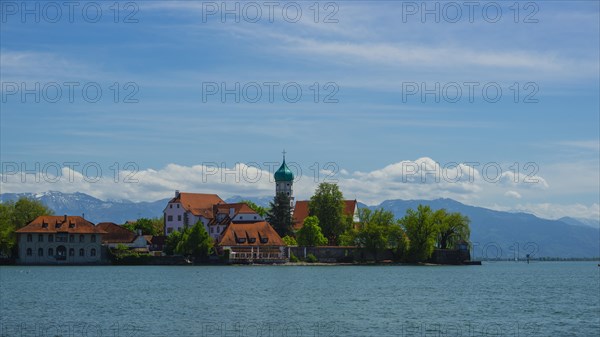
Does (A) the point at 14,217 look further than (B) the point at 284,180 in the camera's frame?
No

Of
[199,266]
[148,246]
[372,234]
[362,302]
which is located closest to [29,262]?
[148,246]

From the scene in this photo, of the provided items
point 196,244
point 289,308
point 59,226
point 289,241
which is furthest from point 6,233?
point 289,308

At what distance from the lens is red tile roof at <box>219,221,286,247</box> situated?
4646 inches

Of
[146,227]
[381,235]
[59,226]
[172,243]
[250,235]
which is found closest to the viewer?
[250,235]

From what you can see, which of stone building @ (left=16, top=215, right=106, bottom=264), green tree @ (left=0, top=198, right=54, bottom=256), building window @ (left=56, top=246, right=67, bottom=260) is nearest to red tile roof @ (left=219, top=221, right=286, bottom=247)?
stone building @ (left=16, top=215, right=106, bottom=264)

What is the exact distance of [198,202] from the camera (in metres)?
141

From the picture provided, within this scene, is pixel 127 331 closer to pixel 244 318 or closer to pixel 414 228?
pixel 244 318

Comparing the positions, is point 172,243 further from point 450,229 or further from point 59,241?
point 450,229

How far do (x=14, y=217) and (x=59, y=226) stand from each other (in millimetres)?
8901

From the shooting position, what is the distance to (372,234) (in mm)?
121562

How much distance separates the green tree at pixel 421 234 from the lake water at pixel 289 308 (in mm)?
44444

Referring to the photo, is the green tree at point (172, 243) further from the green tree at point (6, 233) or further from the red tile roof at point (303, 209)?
the red tile roof at point (303, 209)

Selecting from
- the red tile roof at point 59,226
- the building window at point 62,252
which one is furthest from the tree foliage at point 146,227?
the building window at point 62,252

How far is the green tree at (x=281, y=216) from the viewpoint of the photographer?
130 m
